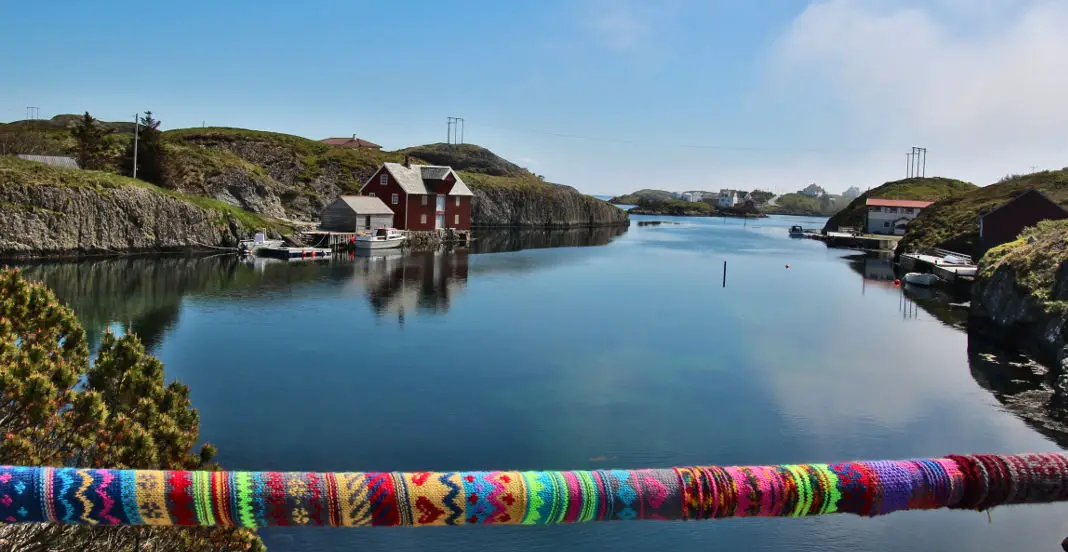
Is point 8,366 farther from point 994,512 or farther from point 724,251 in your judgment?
point 724,251

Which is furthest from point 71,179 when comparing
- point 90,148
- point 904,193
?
point 904,193

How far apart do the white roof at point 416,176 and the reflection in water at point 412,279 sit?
11428 millimetres

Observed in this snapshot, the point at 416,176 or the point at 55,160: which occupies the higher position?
the point at 416,176

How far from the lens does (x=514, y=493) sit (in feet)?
16.1

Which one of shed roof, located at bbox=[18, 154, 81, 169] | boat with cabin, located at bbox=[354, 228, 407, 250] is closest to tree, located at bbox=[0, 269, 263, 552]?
boat with cabin, located at bbox=[354, 228, 407, 250]

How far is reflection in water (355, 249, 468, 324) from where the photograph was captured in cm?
4750

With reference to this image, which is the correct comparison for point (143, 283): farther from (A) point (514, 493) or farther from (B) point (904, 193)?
(B) point (904, 193)

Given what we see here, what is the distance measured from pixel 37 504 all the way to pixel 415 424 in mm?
18924

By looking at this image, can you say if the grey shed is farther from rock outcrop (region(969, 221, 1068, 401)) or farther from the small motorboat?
rock outcrop (region(969, 221, 1068, 401))

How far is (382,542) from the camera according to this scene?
52.6ft

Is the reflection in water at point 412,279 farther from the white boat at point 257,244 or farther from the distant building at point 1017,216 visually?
the distant building at point 1017,216

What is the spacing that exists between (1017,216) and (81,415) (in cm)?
8183

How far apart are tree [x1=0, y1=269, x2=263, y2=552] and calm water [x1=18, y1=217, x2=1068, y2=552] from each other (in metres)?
5.46

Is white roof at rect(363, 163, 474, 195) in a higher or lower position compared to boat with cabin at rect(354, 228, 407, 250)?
higher
